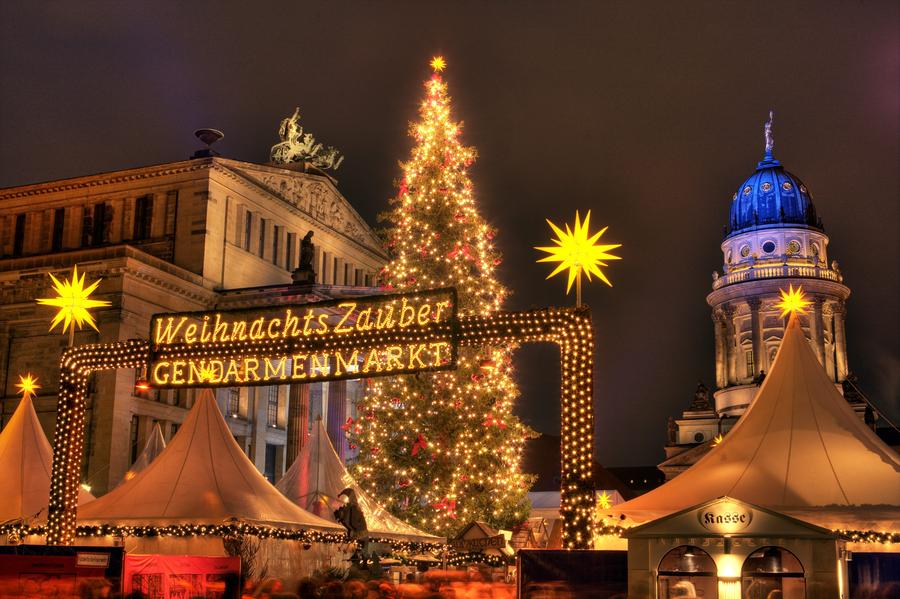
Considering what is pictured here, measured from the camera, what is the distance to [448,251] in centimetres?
3472

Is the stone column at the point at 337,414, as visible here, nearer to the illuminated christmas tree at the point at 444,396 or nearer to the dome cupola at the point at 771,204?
the illuminated christmas tree at the point at 444,396

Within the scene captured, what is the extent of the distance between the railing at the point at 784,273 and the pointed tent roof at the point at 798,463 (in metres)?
70.2

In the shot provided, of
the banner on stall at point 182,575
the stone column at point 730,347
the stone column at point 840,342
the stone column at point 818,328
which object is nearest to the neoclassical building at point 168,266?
the banner on stall at point 182,575

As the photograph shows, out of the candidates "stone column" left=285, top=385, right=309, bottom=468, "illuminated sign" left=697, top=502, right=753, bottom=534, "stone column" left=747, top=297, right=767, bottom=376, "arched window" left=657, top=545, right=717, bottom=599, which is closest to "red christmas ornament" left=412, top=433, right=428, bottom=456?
"stone column" left=285, top=385, right=309, bottom=468

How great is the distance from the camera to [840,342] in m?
92.8

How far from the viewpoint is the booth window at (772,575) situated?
1586 cm

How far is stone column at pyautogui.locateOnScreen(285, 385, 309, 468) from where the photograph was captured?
49188mm

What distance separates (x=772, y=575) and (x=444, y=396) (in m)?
18.6

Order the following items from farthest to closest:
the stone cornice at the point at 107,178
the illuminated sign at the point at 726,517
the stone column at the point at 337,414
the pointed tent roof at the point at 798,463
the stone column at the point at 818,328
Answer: the stone column at the point at 818,328 → the stone cornice at the point at 107,178 → the stone column at the point at 337,414 → the pointed tent roof at the point at 798,463 → the illuminated sign at the point at 726,517

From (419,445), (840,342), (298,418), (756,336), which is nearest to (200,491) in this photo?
(419,445)

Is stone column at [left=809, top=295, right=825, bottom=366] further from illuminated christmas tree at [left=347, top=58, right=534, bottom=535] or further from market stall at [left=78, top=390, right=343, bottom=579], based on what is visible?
market stall at [left=78, top=390, right=343, bottom=579]

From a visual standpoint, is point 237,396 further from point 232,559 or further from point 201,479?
point 232,559

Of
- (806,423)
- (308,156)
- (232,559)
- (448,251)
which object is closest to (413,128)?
(448,251)

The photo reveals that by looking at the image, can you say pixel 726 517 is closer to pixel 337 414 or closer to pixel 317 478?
pixel 317 478
